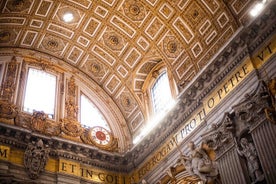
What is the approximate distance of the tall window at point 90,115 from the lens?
1942 cm

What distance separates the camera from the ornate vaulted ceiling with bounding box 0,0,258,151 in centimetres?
1708

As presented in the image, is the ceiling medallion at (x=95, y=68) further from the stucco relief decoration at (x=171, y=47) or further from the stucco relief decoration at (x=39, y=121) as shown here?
the stucco relief decoration at (x=39, y=121)

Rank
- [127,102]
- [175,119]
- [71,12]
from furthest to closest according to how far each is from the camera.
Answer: [127,102] → [71,12] → [175,119]

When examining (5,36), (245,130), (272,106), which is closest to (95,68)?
(5,36)

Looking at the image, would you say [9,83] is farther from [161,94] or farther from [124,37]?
[161,94]

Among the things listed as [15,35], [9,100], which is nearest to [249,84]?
[9,100]

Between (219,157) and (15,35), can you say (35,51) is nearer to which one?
(15,35)

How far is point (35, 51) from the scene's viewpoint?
20.1 m

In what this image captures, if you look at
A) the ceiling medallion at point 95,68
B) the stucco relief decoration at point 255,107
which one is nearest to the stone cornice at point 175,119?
the stucco relief decoration at point 255,107

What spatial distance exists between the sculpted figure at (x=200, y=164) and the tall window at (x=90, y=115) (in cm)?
565

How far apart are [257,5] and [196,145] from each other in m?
5.09

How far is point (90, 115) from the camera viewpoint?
19797 mm

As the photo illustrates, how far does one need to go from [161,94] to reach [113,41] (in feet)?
10.3

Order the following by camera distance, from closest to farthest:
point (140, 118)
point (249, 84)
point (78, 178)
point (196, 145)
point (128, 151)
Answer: point (249, 84)
point (196, 145)
point (78, 178)
point (128, 151)
point (140, 118)
